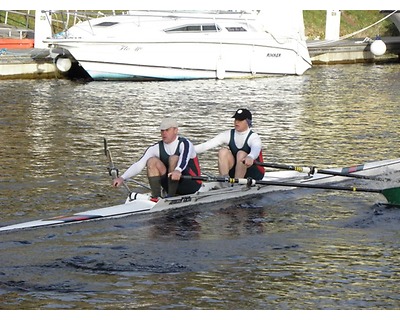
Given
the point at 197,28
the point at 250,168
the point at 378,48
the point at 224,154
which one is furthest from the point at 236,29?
the point at 224,154

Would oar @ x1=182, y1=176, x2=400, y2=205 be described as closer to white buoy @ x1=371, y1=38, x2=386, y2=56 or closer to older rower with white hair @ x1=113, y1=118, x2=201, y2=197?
older rower with white hair @ x1=113, y1=118, x2=201, y2=197

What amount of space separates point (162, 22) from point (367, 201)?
2272 cm

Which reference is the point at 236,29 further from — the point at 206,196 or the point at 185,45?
the point at 206,196

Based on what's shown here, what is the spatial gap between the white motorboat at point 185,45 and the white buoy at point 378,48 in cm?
577

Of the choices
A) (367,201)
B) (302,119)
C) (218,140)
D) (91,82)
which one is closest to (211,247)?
(218,140)

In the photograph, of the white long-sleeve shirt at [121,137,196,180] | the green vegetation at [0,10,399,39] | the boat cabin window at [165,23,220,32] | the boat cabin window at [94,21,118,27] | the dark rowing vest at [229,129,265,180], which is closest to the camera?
the white long-sleeve shirt at [121,137,196,180]

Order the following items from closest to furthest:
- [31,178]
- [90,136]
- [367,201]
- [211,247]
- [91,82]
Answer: [211,247] < [367,201] < [31,178] < [90,136] < [91,82]

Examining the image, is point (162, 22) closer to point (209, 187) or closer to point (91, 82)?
point (91, 82)

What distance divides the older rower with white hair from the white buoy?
30.7 meters

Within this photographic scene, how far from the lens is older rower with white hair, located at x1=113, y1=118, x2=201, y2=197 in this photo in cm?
1577

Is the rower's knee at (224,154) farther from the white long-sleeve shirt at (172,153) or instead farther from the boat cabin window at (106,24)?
the boat cabin window at (106,24)

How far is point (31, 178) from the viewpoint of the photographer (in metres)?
19.3

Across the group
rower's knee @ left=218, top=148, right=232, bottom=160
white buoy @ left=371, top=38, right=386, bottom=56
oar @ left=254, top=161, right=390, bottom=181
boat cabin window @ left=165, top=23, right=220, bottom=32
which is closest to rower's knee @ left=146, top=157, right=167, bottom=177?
rower's knee @ left=218, top=148, right=232, bottom=160

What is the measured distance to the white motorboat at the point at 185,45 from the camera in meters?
37.9
